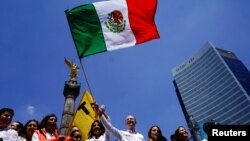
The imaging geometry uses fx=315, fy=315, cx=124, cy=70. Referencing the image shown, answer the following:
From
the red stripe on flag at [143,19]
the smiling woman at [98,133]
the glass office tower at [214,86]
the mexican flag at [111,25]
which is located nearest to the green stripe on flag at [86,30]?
the mexican flag at [111,25]

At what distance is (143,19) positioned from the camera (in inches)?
344

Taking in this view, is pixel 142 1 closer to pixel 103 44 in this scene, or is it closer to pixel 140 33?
pixel 140 33

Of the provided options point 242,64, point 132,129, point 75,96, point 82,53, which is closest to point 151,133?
point 132,129

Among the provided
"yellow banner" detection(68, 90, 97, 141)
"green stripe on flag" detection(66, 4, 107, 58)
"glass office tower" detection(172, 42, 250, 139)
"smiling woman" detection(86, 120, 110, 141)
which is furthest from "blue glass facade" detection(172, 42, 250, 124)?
"smiling woman" detection(86, 120, 110, 141)

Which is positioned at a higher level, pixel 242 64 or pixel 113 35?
pixel 242 64

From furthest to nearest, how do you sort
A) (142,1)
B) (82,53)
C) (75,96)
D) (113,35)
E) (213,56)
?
1. (213,56)
2. (75,96)
3. (142,1)
4. (113,35)
5. (82,53)

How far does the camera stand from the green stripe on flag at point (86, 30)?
7.61 m

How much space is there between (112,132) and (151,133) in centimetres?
83

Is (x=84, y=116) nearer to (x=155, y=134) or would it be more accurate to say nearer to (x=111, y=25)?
(x=111, y=25)

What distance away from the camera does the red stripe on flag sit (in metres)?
8.38

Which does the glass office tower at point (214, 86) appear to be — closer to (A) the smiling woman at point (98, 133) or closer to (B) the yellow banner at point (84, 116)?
(B) the yellow banner at point (84, 116)

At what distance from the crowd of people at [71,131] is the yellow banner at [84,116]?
16.8ft

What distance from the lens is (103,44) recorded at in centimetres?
786

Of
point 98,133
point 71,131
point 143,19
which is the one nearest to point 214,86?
point 143,19
